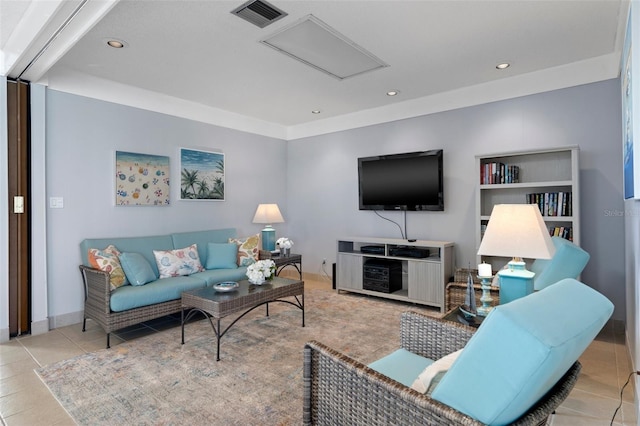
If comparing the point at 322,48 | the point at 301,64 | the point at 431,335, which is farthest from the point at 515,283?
the point at 301,64

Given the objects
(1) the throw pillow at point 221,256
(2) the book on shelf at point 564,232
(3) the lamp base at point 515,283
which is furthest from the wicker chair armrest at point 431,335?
(1) the throw pillow at point 221,256

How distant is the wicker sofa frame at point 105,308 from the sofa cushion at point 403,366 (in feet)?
7.73

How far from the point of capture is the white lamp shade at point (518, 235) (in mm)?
1794

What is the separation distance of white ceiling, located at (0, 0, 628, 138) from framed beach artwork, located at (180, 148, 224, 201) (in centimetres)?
51

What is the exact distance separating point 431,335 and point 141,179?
364 cm

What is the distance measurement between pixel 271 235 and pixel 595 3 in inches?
159

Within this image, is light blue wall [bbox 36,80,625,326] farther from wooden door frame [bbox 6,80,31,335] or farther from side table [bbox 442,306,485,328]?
side table [bbox 442,306,485,328]

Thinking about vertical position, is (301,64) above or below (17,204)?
above

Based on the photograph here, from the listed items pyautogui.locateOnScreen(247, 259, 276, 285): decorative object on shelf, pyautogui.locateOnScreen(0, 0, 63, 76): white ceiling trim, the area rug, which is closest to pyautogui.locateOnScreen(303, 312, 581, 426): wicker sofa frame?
the area rug

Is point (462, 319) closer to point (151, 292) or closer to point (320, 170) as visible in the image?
point (151, 292)

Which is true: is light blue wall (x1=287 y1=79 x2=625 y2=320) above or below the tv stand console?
above

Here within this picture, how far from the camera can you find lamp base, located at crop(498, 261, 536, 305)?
1905mm

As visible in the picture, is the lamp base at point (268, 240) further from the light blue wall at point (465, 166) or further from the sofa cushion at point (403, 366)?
the sofa cushion at point (403, 366)

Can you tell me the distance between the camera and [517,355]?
2.84ft
